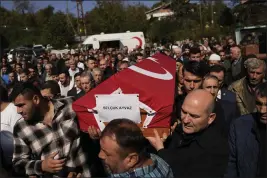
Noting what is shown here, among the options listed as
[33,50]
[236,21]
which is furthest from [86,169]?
[33,50]

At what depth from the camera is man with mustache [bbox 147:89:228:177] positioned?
2.68m

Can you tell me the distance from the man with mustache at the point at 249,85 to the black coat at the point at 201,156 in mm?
1926

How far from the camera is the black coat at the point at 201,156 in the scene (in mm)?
2670

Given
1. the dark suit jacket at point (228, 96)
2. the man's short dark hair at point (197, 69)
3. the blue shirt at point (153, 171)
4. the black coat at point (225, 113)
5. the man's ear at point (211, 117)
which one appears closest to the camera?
the blue shirt at point (153, 171)

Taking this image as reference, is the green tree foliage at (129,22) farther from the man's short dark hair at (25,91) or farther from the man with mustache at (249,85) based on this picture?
the man's short dark hair at (25,91)

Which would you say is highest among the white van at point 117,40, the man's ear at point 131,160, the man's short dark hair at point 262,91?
the white van at point 117,40

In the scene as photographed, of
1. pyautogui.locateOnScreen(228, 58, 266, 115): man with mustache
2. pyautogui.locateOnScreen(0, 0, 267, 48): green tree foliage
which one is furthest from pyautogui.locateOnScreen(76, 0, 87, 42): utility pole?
pyautogui.locateOnScreen(228, 58, 266, 115): man with mustache

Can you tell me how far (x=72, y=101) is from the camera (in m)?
3.70

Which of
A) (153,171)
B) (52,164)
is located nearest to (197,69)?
(52,164)

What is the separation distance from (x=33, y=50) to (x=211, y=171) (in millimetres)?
30490

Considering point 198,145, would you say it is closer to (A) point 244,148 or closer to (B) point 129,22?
(A) point 244,148

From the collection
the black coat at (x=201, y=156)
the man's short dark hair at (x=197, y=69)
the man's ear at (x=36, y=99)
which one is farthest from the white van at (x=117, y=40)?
the black coat at (x=201, y=156)

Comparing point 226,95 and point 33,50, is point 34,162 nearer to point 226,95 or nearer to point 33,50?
point 226,95

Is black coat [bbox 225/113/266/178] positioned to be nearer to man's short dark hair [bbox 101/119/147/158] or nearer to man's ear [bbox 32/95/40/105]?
man's short dark hair [bbox 101/119/147/158]
